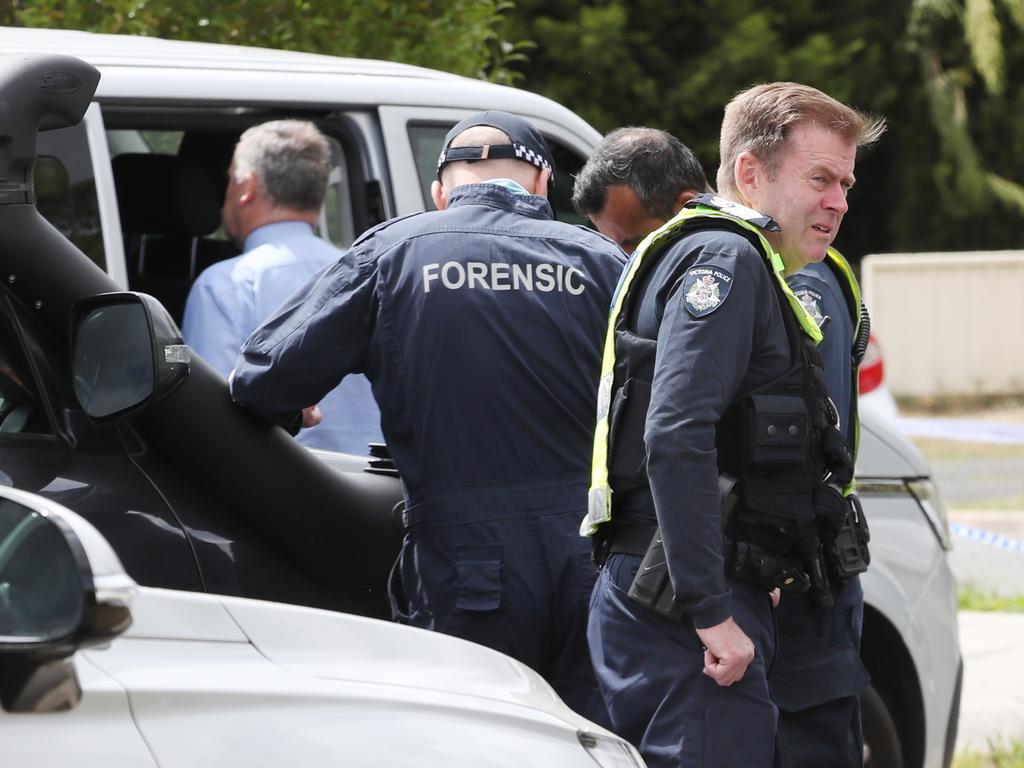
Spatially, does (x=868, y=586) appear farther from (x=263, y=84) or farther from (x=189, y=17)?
(x=189, y=17)

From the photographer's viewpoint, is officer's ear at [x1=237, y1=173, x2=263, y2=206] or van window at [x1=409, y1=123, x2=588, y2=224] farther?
officer's ear at [x1=237, y1=173, x2=263, y2=206]

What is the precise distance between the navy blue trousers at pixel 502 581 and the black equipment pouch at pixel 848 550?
0.47 metres

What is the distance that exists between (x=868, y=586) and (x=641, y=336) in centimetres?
151

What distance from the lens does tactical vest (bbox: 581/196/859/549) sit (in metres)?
2.78

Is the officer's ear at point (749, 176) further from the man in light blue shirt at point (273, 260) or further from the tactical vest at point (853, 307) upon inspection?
the man in light blue shirt at point (273, 260)

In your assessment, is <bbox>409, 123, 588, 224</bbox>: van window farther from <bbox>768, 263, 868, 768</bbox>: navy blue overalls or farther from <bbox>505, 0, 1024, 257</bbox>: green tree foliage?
<bbox>505, 0, 1024, 257</bbox>: green tree foliage

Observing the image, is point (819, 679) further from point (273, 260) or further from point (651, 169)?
point (273, 260)

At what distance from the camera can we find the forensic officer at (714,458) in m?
2.65

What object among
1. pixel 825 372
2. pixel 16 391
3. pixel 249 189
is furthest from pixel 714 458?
pixel 249 189

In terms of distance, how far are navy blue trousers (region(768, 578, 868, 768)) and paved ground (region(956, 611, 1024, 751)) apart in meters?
2.19

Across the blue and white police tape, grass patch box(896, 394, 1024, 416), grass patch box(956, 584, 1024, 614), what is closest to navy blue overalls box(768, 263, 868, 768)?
grass patch box(956, 584, 1024, 614)

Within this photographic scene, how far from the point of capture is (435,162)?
4117 mm

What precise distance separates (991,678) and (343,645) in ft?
14.2

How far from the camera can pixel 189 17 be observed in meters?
5.79
